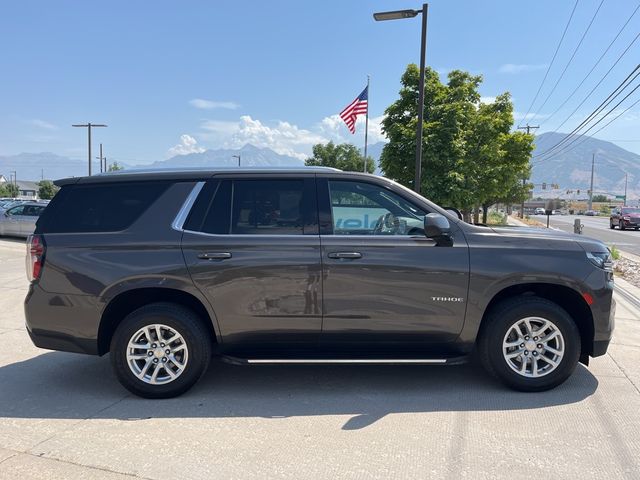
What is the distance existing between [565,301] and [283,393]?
2.57 m

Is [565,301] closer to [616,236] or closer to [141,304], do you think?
[141,304]

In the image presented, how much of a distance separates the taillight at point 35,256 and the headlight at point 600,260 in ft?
14.9

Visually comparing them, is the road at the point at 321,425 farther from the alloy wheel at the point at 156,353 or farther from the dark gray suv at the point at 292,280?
the dark gray suv at the point at 292,280

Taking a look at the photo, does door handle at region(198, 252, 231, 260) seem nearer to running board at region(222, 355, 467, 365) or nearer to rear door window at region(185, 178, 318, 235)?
rear door window at region(185, 178, 318, 235)

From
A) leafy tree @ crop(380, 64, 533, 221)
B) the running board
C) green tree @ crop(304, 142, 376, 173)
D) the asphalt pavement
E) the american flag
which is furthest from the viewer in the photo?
green tree @ crop(304, 142, 376, 173)

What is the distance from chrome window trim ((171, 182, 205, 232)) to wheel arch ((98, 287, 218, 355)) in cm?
53

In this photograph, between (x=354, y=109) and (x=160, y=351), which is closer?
(x=160, y=351)

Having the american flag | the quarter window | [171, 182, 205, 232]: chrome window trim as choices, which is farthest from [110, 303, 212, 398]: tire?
the american flag

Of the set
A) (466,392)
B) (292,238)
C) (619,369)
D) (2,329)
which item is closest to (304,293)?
(292,238)

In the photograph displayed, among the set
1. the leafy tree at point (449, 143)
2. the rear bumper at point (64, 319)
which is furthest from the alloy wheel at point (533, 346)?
the leafy tree at point (449, 143)

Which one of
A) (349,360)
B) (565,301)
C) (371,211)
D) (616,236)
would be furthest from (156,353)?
(616,236)

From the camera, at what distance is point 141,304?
4195mm

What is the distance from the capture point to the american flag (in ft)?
70.4

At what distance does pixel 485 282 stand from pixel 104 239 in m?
3.13
